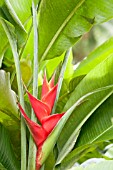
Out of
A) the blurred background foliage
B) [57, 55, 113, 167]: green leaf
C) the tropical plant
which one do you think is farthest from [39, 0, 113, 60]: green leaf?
the blurred background foliage

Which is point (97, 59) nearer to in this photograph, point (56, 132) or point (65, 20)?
point (65, 20)

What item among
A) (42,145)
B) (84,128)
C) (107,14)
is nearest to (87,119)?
(84,128)

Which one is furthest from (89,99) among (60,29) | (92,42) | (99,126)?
(92,42)

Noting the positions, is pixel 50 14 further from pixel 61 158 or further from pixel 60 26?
pixel 61 158

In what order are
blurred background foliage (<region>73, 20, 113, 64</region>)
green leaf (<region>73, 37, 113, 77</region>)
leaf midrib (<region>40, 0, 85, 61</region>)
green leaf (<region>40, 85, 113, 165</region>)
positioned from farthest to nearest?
blurred background foliage (<region>73, 20, 113, 64</region>)
green leaf (<region>73, 37, 113, 77</region>)
leaf midrib (<region>40, 0, 85, 61</region>)
green leaf (<region>40, 85, 113, 165</region>)

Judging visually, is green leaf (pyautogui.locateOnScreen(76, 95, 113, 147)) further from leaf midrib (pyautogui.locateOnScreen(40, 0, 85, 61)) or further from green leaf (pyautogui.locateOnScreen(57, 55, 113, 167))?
leaf midrib (pyautogui.locateOnScreen(40, 0, 85, 61))
